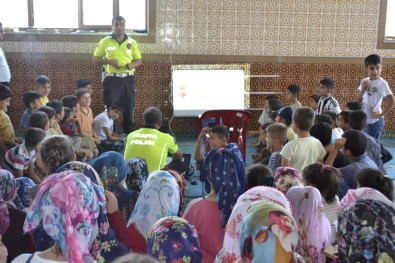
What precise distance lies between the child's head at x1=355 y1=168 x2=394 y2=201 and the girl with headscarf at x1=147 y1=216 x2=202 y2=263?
3.89ft

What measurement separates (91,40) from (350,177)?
195 inches

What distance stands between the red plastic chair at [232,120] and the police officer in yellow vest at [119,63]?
2.20 m

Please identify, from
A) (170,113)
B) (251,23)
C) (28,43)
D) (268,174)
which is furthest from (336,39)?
(268,174)

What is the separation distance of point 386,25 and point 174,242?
7.09 meters

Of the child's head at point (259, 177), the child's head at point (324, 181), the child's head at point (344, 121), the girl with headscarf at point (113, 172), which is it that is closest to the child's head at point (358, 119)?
the child's head at point (344, 121)

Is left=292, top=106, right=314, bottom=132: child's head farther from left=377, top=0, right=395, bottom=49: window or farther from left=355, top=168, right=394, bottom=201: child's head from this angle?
left=377, top=0, right=395, bottom=49: window

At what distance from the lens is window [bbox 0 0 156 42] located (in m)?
7.75

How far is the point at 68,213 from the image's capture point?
2.02m

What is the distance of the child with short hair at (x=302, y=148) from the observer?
407 cm

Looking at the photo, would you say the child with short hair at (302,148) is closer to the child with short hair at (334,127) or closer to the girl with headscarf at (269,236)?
the child with short hair at (334,127)

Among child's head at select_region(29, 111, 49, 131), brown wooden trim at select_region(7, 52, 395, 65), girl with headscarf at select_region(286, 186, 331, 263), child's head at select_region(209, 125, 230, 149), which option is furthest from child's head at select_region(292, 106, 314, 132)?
brown wooden trim at select_region(7, 52, 395, 65)

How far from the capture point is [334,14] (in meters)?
8.11

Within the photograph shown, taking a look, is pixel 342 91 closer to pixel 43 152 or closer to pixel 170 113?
pixel 170 113

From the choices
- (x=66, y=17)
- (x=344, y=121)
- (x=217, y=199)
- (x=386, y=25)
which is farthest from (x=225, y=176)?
(x=386, y=25)
